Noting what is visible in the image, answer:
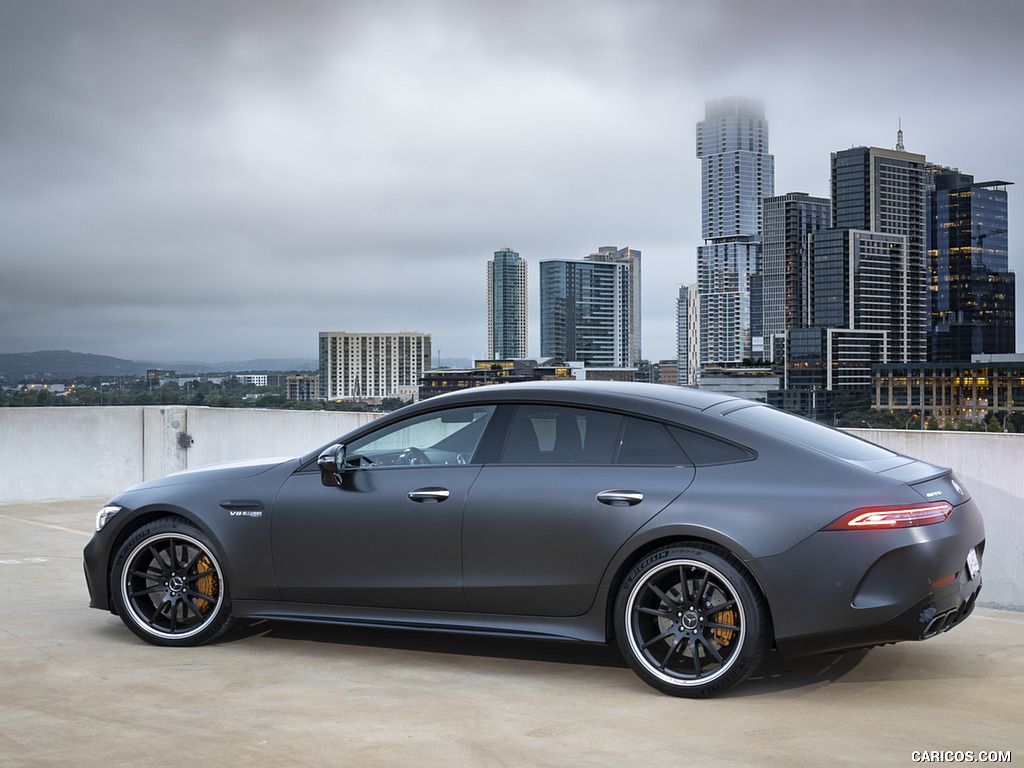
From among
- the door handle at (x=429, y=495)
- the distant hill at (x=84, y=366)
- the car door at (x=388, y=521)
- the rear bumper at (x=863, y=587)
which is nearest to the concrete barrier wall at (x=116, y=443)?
the distant hill at (x=84, y=366)

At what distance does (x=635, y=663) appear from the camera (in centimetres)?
459

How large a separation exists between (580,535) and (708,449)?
27.8 inches

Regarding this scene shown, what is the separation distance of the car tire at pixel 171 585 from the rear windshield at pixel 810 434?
9.50ft

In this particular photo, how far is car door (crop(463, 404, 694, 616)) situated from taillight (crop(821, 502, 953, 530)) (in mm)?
696

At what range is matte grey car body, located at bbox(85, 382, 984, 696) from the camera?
4316mm

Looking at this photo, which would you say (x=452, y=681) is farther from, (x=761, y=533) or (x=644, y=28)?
(x=644, y=28)

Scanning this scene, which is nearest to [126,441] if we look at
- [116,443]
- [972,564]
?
[116,443]

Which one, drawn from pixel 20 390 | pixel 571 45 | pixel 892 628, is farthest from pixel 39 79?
pixel 571 45

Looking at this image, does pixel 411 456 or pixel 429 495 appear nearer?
pixel 429 495

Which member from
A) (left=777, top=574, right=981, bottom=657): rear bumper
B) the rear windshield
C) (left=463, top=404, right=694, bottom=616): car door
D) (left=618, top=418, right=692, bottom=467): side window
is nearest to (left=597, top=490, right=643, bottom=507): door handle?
(left=463, top=404, right=694, bottom=616): car door

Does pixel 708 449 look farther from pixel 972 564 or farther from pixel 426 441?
pixel 426 441

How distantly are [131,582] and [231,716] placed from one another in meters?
1.62

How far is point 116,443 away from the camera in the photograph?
1279 cm

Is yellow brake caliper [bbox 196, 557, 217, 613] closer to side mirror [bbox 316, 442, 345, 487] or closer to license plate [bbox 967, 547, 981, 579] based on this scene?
side mirror [bbox 316, 442, 345, 487]
